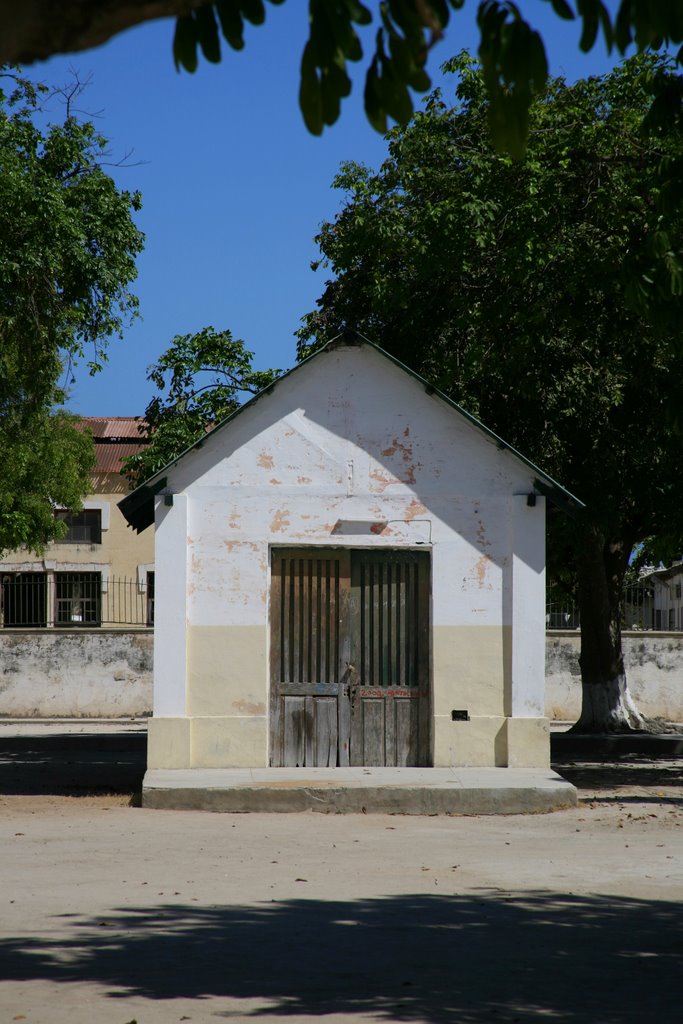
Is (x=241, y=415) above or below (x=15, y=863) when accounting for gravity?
above

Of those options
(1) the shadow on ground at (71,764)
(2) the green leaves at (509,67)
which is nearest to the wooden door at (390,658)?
(1) the shadow on ground at (71,764)

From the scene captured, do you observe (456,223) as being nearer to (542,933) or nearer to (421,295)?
(421,295)

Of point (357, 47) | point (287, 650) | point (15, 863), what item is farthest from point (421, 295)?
point (357, 47)

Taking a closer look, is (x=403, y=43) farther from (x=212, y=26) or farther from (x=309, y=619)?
(x=309, y=619)

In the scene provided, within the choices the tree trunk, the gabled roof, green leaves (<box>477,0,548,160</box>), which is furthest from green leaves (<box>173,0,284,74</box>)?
the tree trunk

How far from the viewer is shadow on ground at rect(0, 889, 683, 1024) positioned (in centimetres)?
613

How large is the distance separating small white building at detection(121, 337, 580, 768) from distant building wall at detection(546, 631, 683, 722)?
15.6 metres

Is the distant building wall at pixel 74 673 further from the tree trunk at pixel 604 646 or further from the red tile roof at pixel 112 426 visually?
the red tile roof at pixel 112 426

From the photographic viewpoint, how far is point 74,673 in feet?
101

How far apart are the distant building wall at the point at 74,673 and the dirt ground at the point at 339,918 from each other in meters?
17.7

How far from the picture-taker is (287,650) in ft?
49.6

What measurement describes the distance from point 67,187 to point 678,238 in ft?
30.5

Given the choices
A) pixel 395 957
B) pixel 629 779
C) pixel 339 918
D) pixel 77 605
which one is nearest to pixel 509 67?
pixel 395 957

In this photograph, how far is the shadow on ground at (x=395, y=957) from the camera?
613 cm
